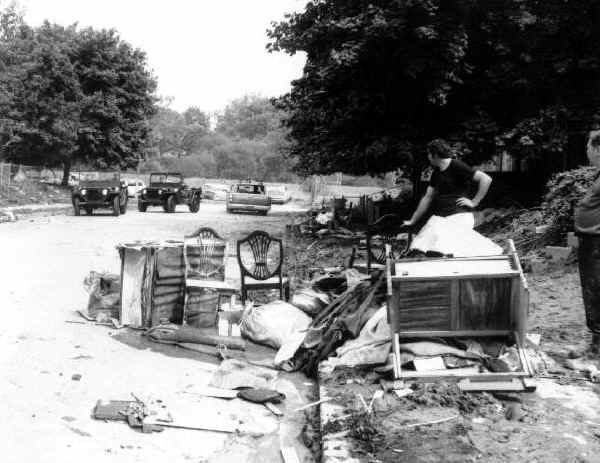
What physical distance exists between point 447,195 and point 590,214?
1.44 m

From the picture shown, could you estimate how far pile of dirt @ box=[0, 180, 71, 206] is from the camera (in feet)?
98.8

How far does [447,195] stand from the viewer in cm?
654

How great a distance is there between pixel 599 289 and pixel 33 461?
4.47 metres

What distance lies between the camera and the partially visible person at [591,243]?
5.44m

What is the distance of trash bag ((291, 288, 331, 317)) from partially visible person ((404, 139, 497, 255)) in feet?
5.38

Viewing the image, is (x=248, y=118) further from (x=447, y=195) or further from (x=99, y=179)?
(x=447, y=195)

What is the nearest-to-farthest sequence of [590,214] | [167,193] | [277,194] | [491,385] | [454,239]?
[491,385], [590,214], [454,239], [167,193], [277,194]

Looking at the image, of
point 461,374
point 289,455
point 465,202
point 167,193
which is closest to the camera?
point 289,455

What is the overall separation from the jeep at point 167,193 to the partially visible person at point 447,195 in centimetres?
2447

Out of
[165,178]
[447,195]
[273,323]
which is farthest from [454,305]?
[165,178]

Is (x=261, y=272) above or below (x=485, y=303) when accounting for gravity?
below

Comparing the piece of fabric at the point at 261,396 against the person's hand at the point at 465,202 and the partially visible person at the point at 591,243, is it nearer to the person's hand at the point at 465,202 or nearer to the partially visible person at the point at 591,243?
the person's hand at the point at 465,202

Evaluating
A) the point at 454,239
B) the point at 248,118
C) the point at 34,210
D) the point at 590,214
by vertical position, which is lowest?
the point at 34,210

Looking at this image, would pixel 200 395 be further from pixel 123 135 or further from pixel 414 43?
pixel 123 135
